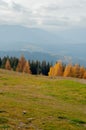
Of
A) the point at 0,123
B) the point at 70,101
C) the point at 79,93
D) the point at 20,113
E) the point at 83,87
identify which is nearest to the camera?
the point at 0,123

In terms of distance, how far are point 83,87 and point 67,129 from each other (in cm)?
2856

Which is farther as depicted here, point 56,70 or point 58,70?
point 58,70

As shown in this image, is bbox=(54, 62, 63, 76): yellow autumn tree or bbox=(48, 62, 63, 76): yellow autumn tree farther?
bbox=(54, 62, 63, 76): yellow autumn tree

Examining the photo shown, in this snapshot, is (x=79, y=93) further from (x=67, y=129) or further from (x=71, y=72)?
(x=71, y=72)

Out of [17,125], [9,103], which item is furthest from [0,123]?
[9,103]

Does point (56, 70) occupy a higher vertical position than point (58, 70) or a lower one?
higher

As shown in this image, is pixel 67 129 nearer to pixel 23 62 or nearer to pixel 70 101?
pixel 70 101

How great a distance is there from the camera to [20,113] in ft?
85.6

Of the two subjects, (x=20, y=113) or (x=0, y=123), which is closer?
(x=0, y=123)

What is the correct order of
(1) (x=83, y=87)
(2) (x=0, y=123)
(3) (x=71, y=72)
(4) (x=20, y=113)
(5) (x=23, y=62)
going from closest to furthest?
(2) (x=0, y=123), (4) (x=20, y=113), (1) (x=83, y=87), (3) (x=71, y=72), (5) (x=23, y=62)

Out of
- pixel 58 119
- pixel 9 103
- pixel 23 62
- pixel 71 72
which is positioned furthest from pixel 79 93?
pixel 23 62

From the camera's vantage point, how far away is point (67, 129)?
22578 mm

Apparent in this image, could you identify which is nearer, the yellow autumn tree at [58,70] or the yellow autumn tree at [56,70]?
the yellow autumn tree at [56,70]

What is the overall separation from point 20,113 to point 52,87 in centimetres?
2603
